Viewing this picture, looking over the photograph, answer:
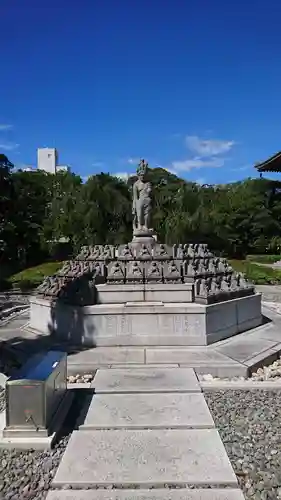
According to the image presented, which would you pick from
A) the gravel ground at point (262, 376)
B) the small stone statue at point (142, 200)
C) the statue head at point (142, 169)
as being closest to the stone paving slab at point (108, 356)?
the gravel ground at point (262, 376)

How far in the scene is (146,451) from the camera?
14.4 ft

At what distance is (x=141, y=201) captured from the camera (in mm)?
11984

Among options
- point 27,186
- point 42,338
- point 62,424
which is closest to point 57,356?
point 62,424

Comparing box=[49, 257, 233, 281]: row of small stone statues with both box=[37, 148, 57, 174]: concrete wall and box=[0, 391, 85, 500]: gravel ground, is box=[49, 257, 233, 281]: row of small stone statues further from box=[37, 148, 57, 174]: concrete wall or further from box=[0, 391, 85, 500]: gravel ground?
box=[37, 148, 57, 174]: concrete wall

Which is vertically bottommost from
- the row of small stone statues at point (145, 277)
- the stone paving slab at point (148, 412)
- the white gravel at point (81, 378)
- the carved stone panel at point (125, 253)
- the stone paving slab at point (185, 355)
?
the white gravel at point (81, 378)

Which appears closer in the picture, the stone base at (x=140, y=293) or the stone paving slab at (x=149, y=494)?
the stone paving slab at (x=149, y=494)

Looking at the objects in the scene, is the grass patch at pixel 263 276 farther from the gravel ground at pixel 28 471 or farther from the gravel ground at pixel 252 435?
the gravel ground at pixel 28 471

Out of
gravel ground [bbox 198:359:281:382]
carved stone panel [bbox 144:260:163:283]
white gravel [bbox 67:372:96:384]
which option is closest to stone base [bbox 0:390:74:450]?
white gravel [bbox 67:372:96:384]

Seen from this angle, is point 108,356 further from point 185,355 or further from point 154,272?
point 154,272

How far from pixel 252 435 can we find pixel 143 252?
22.8 ft

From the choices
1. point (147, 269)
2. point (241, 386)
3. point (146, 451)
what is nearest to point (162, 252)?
point (147, 269)

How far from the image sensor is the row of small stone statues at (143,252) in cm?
1129

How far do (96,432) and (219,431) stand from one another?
148cm

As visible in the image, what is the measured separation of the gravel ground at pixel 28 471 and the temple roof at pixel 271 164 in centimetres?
1952
